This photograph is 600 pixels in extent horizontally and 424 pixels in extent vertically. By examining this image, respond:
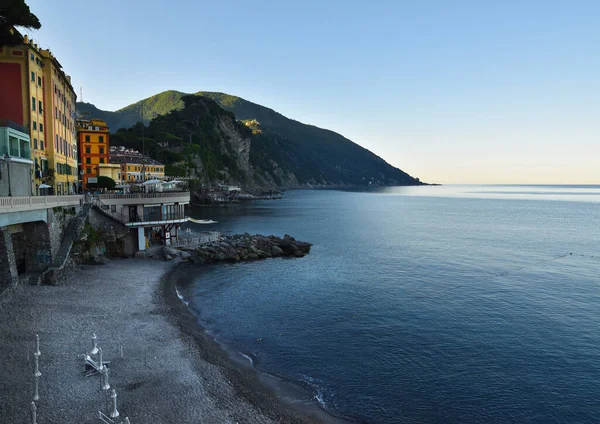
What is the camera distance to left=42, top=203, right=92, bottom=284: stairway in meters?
32.9

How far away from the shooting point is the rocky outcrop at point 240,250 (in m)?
52.5

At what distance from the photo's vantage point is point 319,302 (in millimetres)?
37875

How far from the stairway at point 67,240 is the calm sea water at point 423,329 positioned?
12074 millimetres

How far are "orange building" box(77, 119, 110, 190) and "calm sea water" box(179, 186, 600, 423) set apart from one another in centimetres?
4266

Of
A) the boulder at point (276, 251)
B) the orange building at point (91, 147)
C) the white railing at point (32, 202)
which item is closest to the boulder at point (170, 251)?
the white railing at point (32, 202)

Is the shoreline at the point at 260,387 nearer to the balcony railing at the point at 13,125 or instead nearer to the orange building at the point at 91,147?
the balcony railing at the point at 13,125

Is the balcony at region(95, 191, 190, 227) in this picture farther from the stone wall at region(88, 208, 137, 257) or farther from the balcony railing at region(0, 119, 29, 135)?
the balcony railing at region(0, 119, 29, 135)

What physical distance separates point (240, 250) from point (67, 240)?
24634 millimetres

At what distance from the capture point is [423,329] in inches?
1208

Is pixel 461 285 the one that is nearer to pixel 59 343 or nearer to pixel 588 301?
pixel 588 301

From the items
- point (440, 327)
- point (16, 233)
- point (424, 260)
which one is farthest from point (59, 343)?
point (424, 260)

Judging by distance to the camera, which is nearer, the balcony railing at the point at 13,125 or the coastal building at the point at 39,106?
the balcony railing at the point at 13,125

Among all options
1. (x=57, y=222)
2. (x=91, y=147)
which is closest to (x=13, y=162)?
(x=57, y=222)

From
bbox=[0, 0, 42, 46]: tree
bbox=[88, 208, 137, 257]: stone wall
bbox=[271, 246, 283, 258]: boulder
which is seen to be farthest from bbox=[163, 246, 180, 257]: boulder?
bbox=[0, 0, 42, 46]: tree
